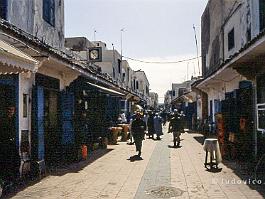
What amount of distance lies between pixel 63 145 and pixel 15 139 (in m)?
4.00

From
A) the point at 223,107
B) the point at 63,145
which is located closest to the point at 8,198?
the point at 63,145

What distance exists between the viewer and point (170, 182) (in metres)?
9.45

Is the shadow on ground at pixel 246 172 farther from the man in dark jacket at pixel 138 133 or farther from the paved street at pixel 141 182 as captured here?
the man in dark jacket at pixel 138 133

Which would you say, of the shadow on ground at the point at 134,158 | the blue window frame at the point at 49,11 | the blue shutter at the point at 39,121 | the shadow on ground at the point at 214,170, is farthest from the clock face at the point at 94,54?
the shadow on ground at the point at 214,170

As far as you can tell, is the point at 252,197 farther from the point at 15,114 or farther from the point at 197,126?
the point at 197,126

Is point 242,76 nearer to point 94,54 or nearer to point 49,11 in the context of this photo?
point 49,11

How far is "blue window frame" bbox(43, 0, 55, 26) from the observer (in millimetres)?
16250

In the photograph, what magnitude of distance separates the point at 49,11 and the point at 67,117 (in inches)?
216

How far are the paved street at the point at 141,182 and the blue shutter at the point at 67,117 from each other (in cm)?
170

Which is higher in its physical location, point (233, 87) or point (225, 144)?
point (233, 87)

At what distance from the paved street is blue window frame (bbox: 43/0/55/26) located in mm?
7068

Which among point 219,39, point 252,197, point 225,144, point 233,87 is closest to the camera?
point 252,197

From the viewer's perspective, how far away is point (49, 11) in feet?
55.3

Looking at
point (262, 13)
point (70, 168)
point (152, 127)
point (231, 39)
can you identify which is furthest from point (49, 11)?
point (152, 127)
